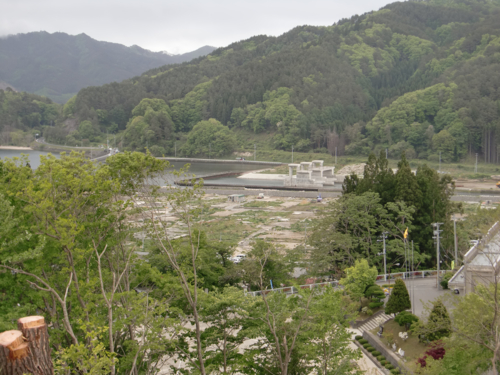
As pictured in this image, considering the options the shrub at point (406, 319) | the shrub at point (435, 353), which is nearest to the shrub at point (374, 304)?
the shrub at point (406, 319)

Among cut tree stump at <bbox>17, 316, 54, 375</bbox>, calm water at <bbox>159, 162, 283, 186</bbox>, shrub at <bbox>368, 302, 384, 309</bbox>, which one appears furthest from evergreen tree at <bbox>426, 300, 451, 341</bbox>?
calm water at <bbox>159, 162, 283, 186</bbox>

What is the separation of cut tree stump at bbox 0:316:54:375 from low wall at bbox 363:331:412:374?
14.9m

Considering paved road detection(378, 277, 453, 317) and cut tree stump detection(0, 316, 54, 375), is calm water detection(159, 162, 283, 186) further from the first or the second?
cut tree stump detection(0, 316, 54, 375)

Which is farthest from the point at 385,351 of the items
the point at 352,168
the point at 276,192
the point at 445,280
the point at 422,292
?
the point at 352,168

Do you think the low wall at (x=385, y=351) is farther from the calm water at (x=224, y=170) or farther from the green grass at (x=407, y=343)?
the calm water at (x=224, y=170)

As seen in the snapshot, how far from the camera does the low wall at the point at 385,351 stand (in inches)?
741

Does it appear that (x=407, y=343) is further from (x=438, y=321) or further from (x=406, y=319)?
(x=438, y=321)

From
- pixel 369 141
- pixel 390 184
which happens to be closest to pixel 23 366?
pixel 390 184

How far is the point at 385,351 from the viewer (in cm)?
2081

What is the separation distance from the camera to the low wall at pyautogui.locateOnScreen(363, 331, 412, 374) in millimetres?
18820

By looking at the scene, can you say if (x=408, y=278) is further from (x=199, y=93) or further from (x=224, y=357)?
(x=199, y=93)

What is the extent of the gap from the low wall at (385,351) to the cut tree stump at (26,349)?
48.7ft

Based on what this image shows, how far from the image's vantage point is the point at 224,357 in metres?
13.3

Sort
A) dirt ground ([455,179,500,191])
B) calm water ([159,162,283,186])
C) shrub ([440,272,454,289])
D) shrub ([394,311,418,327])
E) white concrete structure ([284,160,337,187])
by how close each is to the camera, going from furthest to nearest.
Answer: calm water ([159,162,283,186]), white concrete structure ([284,160,337,187]), dirt ground ([455,179,500,191]), shrub ([440,272,454,289]), shrub ([394,311,418,327])
